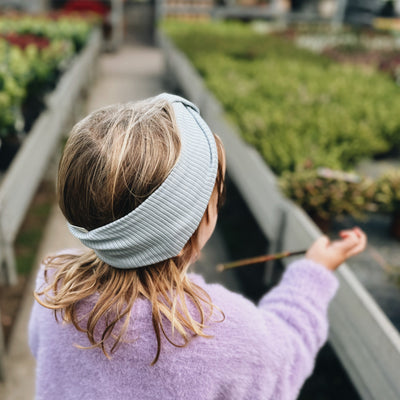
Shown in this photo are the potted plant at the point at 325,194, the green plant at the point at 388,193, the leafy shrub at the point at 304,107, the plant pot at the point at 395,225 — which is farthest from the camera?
the leafy shrub at the point at 304,107

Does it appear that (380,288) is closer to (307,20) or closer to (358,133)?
(358,133)

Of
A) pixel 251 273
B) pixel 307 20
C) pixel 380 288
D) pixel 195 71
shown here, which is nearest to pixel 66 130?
pixel 195 71

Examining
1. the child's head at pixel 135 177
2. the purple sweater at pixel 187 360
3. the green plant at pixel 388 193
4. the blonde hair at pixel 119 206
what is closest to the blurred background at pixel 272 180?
the green plant at pixel 388 193

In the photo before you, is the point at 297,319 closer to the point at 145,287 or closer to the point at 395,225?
the point at 145,287

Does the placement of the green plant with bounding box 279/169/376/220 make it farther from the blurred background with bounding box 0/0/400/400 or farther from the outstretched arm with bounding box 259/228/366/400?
the outstretched arm with bounding box 259/228/366/400

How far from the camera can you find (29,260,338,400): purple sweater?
3.29 feet

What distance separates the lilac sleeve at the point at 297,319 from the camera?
1.15 meters

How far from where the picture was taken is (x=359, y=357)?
197 centimetres

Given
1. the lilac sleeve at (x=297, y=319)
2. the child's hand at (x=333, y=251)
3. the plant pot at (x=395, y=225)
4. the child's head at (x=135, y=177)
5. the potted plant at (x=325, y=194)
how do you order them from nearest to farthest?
the child's head at (x=135, y=177) < the lilac sleeve at (x=297, y=319) < the child's hand at (x=333, y=251) < the potted plant at (x=325, y=194) < the plant pot at (x=395, y=225)

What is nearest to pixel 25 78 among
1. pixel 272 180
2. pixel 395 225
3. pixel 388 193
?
pixel 272 180

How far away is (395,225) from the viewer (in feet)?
10.9

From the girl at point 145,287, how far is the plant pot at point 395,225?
97.0 inches

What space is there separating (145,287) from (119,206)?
218 millimetres

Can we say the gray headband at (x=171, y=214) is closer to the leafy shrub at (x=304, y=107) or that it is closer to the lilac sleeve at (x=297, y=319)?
the lilac sleeve at (x=297, y=319)
